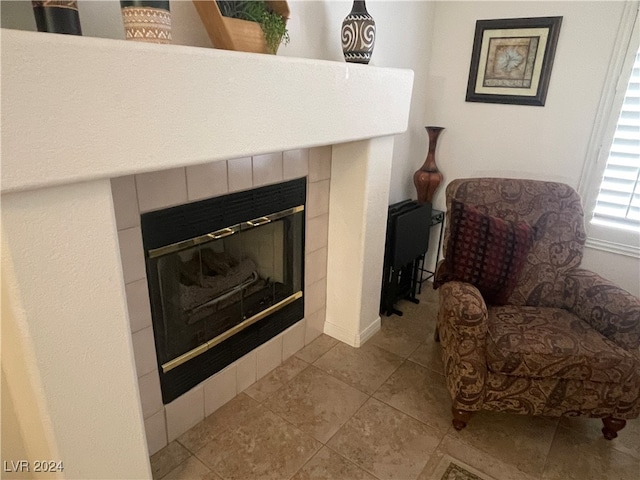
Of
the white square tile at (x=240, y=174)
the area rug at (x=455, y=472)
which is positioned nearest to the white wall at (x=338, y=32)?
the white square tile at (x=240, y=174)

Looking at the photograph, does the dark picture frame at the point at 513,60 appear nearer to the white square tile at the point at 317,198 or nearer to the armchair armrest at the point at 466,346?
the white square tile at the point at 317,198

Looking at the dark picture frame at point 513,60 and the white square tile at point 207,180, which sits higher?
the dark picture frame at point 513,60

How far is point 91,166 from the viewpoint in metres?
0.94

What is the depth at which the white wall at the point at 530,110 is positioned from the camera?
2254mm

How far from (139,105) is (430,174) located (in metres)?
2.10

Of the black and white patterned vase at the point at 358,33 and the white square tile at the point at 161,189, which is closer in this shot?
the white square tile at the point at 161,189

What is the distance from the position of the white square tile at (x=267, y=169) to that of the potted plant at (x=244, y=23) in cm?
45

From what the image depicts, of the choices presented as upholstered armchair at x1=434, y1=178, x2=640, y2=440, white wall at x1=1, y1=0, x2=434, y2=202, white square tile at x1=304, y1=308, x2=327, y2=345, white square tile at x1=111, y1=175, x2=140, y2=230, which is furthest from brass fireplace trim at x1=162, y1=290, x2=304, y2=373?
white wall at x1=1, y1=0, x2=434, y2=202

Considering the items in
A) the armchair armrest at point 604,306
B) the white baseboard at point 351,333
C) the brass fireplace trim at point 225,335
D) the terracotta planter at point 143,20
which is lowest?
the white baseboard at point 351,333

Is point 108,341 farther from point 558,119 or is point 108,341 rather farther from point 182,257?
point 558,119

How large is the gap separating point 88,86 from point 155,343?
999 millimetres

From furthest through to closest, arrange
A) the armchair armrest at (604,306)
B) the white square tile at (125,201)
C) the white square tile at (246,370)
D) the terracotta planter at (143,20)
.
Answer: the white square tile at (246,370) → the armchair armrest at (604,306) → the white square tile at (125,201) → the terracotta planter at (143,20)

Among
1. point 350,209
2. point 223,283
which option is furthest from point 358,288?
point 223,283

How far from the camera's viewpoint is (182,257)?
1601 millimetres
